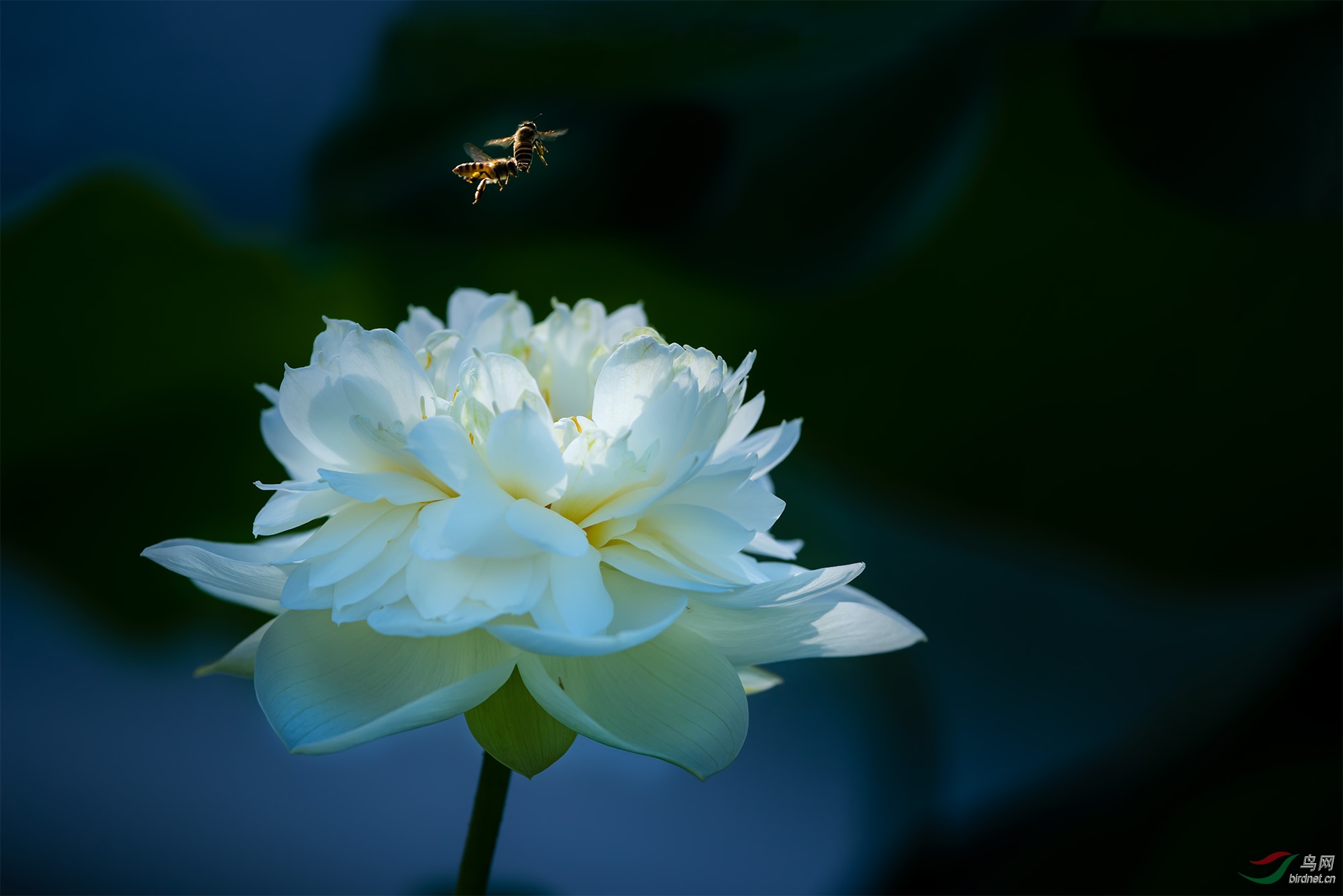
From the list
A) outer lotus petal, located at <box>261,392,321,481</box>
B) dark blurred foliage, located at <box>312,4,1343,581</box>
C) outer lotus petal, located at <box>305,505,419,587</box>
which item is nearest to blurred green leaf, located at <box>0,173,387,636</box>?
dark blurred foliage, located at <box>312,4,1343,581</box>

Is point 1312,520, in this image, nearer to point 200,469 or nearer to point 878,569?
point 878,569

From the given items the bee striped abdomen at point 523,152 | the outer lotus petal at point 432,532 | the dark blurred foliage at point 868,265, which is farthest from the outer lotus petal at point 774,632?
the dark blurred foliage at point 868,265

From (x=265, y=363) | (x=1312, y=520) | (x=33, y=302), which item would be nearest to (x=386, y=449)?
(x=265, y=363)

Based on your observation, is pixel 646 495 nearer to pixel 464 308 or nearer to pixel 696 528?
pixel 696 528

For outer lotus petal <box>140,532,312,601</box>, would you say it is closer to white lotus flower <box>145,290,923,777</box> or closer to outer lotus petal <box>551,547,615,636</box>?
white lotus flower <box>145,290,923,777</box>

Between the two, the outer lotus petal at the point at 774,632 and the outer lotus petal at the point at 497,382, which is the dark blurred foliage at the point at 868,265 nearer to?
the outer lotus petal at the point at 774,632

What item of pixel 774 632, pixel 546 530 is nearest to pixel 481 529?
pixel 546 530
